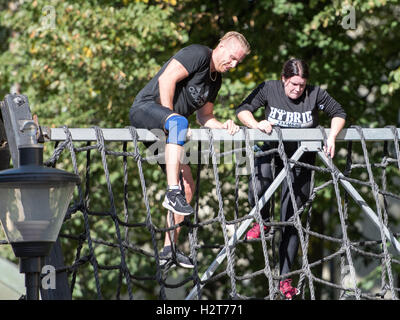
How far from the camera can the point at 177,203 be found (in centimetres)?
411

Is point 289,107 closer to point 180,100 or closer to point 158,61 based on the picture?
point 180,100

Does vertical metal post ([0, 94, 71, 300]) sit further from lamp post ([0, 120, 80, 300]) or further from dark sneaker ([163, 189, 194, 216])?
lamp post ([0, 120, 80, 300])

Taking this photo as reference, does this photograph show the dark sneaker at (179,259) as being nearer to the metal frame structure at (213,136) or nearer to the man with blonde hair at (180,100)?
the man with blonde hair at (180,100)

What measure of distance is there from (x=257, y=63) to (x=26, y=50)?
2.56m

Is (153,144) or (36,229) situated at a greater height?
(153,144)

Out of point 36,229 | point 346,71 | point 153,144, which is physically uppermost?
point 346,71

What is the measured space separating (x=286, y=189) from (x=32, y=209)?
2118 mm

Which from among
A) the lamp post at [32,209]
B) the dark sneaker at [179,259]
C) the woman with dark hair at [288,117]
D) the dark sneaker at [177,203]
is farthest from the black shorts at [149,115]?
the lamp post at [32,209]

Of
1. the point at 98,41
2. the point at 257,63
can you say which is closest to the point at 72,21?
the point at 98,41

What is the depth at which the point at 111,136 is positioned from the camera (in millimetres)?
4070

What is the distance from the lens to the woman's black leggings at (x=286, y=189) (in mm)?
4625

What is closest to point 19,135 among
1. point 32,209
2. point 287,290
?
point 32,209
